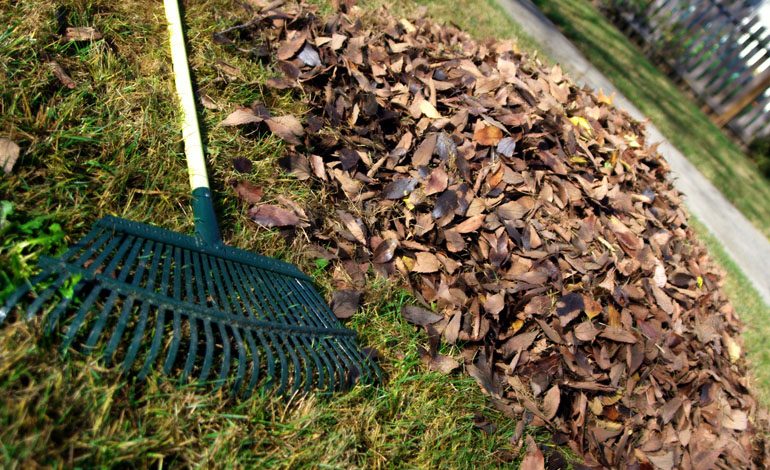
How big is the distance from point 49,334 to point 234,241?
0.80 meters

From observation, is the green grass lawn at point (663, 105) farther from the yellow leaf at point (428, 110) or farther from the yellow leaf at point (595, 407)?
the yellow leaf at point (595, 407)

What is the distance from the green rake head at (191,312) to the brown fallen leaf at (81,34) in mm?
979

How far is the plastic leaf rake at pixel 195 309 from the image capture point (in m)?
1.45

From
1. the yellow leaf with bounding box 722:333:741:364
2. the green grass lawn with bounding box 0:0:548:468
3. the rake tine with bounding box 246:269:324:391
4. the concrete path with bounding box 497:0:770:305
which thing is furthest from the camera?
the concrete path with bounding box 497:0:770:305

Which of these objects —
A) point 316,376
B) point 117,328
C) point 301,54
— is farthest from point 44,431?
point 301,54

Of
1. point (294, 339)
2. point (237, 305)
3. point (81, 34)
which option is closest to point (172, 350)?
point (237, 305)

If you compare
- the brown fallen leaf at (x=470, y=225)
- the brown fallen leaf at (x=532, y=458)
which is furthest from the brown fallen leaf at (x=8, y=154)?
the brown fallen leaf at (x=532, y=458)

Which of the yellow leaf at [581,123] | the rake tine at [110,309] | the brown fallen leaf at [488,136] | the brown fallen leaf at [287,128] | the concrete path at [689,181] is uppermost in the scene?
the yellow leaf at [581,123]

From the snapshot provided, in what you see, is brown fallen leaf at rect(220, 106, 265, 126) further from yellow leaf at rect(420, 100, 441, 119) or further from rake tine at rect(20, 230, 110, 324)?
rake tine at rect(20, 230, 110, 324)

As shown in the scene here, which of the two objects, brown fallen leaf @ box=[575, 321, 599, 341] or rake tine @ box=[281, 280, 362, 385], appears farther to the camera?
brown fallen leaf @ box=[575, 321, 599, 341]

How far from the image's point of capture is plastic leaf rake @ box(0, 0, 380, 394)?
1450 mm

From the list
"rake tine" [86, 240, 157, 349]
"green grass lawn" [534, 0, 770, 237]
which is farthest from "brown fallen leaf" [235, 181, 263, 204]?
"green grass lawn" [534, 0, 770, 237]

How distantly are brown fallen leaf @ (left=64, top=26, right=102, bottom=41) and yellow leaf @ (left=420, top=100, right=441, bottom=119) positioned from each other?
4.79 feet

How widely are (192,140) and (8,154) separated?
0.62m
